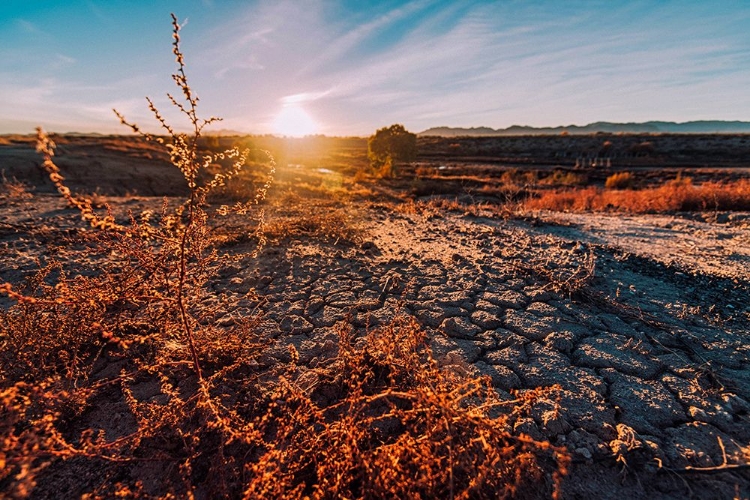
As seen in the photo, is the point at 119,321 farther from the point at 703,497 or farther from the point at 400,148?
the point at 400,148

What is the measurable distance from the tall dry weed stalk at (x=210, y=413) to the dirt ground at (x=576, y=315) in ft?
0.92

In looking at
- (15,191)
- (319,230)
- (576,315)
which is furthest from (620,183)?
(15,191)

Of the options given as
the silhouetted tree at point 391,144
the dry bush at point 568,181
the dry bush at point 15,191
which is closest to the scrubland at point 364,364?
the dry bush at point 15,191

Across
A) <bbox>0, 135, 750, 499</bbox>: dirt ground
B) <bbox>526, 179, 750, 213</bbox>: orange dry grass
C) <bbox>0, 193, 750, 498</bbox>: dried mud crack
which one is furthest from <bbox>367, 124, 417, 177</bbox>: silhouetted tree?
<bbox>0, 193, 750, 498</bbox>: dried mud crack

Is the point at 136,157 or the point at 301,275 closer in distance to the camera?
the point at 301,275

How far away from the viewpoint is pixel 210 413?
6.18 ft

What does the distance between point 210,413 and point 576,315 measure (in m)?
2.79

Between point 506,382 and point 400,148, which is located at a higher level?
point 400,148

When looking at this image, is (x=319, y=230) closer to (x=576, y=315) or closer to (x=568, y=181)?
(x=576, y=315)

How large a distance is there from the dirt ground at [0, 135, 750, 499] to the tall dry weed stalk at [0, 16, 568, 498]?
280 mm

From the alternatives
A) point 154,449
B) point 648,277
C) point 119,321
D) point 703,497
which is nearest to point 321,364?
point 154,449

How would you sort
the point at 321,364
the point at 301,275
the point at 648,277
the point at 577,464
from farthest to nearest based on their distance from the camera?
the point at 301,275 < the point at 648,277 < the point at 321,364 < the point at 577,464

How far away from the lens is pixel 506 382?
2.18m

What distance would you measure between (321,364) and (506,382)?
122 cm
